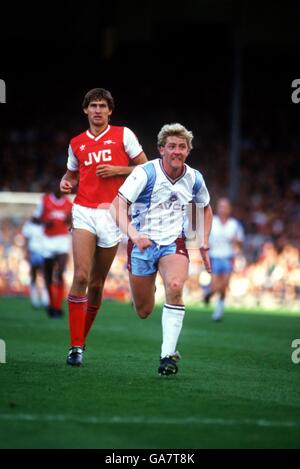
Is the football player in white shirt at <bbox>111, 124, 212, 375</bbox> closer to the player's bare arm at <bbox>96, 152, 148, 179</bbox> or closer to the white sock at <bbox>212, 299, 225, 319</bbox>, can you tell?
the player's bare arm at <bbox>96, 152, 148, 179</bbox>

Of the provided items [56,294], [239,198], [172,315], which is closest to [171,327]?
[172,315]

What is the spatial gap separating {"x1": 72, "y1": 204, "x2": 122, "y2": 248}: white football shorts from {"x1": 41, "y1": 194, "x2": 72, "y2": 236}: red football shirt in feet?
27.9

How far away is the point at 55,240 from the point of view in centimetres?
1856

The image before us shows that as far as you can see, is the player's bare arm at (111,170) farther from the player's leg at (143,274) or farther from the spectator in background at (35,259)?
the spectator in background at (35,259)

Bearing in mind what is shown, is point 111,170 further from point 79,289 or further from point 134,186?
point 79,289

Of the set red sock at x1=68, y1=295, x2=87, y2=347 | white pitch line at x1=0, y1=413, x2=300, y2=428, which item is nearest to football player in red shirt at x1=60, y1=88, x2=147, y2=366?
red sock at x1=68, y1=295, x2=87, y2=347

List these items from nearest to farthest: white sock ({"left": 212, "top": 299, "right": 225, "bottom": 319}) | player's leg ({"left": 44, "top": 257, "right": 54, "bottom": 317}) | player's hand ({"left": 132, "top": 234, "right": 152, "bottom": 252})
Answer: player's hand ({"left": 132, "top": 234, "right": 152, "bottom": 252}) → player's leg ({"left": 44, "top": 257, "right": 54, "bottom": 317}) → white sock ({"left": 212, "top": 299, "right": 225, "bottom": 319})

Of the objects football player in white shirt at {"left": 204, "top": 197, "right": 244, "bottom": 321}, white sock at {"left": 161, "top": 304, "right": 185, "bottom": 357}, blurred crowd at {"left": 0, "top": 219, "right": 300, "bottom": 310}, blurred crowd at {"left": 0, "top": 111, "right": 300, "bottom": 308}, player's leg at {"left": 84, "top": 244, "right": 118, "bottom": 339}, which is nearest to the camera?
white sock at {"left": 161, "top": 304, "right": 185, "bottom": 357}

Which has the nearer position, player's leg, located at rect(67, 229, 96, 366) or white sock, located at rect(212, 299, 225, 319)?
player's leg, located at rect(67, 229, 96, 366)

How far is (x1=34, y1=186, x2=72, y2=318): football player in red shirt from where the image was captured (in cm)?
1833

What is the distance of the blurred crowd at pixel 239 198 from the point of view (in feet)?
90.4

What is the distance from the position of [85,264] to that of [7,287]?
18327mm

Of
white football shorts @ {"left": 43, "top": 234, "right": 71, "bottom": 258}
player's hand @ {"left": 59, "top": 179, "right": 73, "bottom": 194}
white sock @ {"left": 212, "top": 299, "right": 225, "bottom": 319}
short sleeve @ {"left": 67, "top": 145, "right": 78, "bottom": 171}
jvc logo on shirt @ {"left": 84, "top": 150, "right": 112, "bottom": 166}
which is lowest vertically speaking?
player's hand @ {"left": 59, "top": 179, "right": 73, "bottom": 194}

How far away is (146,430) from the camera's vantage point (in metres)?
6.57
